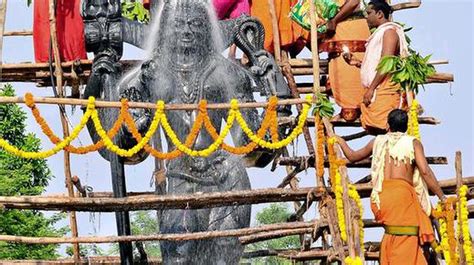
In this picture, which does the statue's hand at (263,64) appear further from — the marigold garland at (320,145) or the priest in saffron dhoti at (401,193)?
the priest in saffron dhoti at (401,193)

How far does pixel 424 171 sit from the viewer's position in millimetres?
8922

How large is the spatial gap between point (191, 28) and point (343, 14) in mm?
1441

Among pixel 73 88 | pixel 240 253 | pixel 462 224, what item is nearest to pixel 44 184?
pixel 73 88

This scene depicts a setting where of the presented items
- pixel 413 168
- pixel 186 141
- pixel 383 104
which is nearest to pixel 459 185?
pixel 413 168

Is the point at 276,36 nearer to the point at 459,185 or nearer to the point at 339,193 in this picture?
the point at 339,193

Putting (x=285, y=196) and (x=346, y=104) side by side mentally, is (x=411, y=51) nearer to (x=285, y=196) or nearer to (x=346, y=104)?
(x=346, y=104)

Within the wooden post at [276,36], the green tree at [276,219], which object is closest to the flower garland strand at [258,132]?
the wooden post at [276,36]

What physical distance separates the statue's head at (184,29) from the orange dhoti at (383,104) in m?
1.67

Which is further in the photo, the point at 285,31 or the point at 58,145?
the point at 285,31

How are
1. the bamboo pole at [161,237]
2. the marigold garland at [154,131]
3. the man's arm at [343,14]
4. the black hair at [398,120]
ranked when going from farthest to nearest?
the man's arm at [343,14] → the marigold garland at [154,131] → the bamboo pole at [161,237] → the black hair at [398,120]

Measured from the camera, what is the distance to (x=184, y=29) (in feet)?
35.6

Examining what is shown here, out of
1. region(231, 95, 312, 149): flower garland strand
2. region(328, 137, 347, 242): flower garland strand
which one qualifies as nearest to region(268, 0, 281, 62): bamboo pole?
region(231, 95, 312, 149): flower garland strand

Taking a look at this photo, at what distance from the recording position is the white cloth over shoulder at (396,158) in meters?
8.95

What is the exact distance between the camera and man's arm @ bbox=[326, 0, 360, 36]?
1111cm
